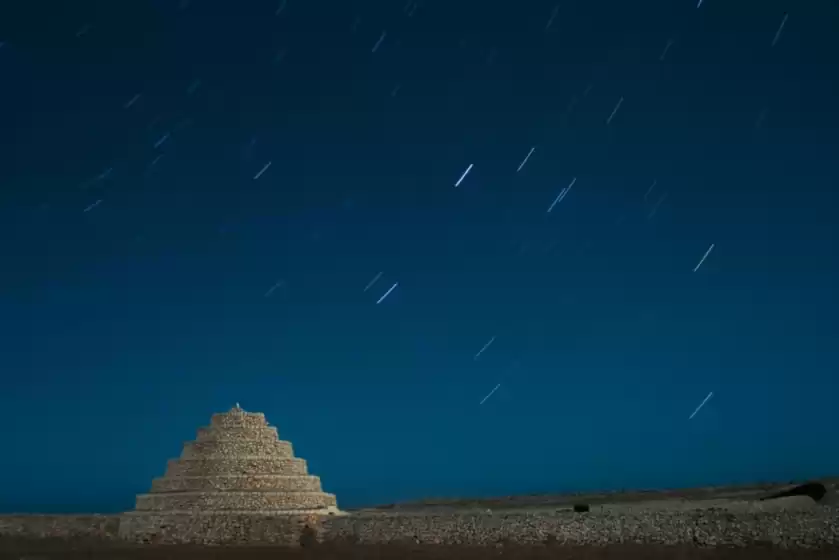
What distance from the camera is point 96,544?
152 feet

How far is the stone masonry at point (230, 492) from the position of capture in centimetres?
4331

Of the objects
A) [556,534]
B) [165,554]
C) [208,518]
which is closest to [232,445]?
[208,518]

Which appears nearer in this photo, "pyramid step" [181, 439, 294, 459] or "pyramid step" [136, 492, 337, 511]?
"pyramid step" [136, 492, 337, 511]

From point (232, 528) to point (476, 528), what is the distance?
11.7 meters

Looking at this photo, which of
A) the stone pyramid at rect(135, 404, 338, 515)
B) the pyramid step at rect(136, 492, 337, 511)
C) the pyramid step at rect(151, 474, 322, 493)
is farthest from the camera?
the pyramid step at rect(151, 474, 322, 493)

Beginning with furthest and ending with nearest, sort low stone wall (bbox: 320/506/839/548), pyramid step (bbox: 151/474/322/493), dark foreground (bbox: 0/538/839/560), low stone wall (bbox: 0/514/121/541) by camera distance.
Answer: low stone wall (bbox: 0/514/121/541)
pyramid step (bbox: 151/474/322/493)
low stone wall (bbox: 320/506/839/548)
dark foreground (bbox: 0/538/839/560)

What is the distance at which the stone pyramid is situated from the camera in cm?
4456

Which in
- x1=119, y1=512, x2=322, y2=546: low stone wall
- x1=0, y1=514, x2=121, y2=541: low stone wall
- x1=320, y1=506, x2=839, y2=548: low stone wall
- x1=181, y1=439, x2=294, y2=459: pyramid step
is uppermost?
x1=320, y1=506, x2=839, y2=548: low stone wall

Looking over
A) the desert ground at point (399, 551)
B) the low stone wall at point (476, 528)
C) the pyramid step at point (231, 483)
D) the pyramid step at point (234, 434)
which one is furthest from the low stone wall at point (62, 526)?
the pyramid step at point (234, 434)

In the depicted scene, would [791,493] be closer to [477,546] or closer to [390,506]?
[477,546]

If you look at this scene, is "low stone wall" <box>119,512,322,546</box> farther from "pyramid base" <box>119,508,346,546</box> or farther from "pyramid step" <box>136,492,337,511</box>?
"pyramid step" <box>136,492,337,511</box>

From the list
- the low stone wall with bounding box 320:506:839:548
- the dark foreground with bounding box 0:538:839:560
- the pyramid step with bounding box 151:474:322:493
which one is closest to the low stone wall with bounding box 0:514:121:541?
the dark foreground with bounding box 0:538:839:560

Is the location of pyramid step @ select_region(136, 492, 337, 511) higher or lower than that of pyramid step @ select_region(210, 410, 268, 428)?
lower

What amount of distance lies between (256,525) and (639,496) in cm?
2857
